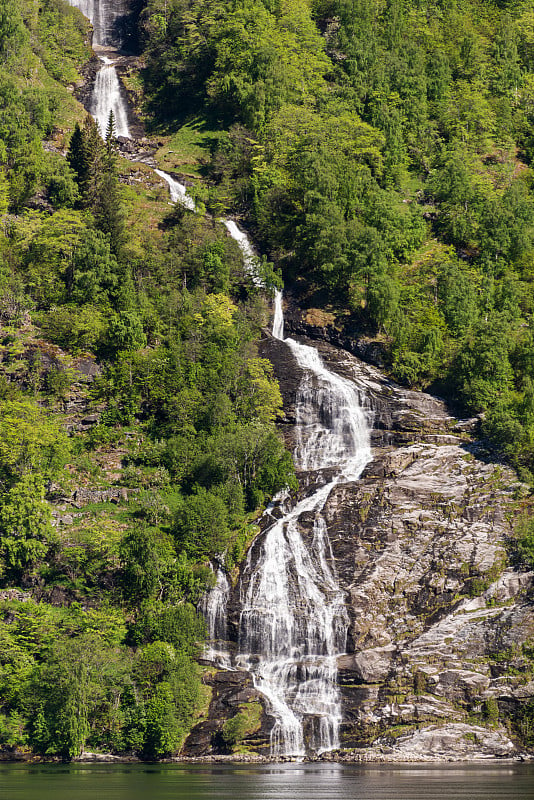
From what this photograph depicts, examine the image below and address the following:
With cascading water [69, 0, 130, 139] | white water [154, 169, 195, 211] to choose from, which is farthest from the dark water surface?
cascading water [69, 0, 130, 139]

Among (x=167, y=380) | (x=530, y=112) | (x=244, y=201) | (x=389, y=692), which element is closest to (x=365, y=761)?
(x=389, y=692)

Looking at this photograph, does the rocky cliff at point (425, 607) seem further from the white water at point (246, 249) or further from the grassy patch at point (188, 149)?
the grassy patch at point (188, 149)

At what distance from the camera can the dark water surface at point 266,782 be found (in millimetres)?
53094

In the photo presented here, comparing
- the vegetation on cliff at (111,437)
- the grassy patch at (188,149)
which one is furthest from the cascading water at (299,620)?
the grassy patch at (188,149)

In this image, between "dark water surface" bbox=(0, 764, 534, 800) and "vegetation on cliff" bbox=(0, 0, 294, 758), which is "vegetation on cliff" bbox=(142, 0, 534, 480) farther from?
"dark water surface" bbox=(0, 764, 534, 800)

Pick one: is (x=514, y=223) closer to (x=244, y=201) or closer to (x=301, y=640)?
(x=244, y=201)

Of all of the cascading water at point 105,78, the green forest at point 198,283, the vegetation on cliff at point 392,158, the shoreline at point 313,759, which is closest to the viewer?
the shoreline at point 313,759

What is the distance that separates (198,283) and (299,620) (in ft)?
133

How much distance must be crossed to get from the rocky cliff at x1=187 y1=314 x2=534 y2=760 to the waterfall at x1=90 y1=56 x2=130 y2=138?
6608 cm

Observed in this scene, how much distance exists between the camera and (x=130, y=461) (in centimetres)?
9200

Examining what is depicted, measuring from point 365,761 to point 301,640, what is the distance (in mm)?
9401

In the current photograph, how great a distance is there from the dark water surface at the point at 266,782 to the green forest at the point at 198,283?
5316 mm

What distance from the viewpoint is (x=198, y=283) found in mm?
109250

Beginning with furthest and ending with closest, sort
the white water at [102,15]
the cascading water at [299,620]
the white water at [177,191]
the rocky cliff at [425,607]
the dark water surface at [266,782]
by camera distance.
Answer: the white water at [102,15] → the white water at [177,191] → the cascading water at [299,620] → the rocky cliff at [425,607] → the dark water surface at [266,782]
